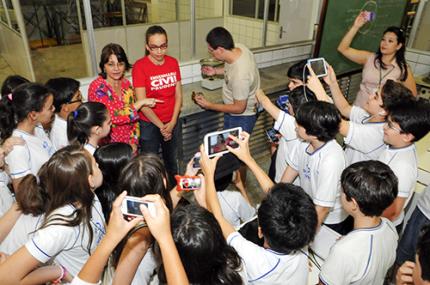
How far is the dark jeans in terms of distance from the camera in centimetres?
231

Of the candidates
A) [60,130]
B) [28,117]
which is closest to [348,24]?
[60,130]

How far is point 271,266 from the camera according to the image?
1075 millimetres

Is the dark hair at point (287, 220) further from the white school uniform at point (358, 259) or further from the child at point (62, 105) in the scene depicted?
the child at point (62, 105)

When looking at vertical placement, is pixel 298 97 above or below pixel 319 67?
below

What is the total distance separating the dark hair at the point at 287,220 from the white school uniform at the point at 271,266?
1.5 inches

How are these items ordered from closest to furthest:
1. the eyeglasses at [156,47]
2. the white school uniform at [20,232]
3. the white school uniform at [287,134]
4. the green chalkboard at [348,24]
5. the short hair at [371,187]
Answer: the short hair at [371,187]
the white school uniform at [20,232]
the white school uniform at [287,134]
the eyeglasses at [156,47]
the green chalkboard at [348,24]

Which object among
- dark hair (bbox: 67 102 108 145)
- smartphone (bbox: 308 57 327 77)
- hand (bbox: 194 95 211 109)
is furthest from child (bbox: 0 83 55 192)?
smartphone (bbox: 308 57 327 77)

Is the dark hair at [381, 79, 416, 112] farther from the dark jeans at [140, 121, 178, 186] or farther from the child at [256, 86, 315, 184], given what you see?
the dark jeans at [140, 121, 178, 186]

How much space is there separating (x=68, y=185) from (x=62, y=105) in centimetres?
86

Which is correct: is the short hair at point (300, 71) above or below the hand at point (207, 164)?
above

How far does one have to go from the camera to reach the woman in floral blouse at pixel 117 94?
1.97 metres

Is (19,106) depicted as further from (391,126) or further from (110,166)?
(391,126)

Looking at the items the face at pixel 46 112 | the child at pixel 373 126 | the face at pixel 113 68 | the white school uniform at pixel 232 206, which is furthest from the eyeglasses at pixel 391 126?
the face at pixel 46 112

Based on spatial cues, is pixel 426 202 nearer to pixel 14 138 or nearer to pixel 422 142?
pixel 422 142
